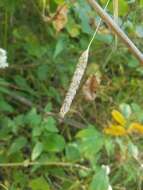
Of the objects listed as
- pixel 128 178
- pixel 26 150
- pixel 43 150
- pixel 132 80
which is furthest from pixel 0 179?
pixel 132 80

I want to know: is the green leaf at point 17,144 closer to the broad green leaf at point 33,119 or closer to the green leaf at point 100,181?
the broad green leaf at point 33,119

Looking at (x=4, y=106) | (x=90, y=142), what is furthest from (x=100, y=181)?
(x=4, y=106)

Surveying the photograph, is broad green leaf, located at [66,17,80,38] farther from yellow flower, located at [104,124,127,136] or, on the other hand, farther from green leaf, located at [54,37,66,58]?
yellow flower, located at [104,124,127,136]

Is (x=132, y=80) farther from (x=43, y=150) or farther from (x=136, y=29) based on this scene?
(x=43, y=150)

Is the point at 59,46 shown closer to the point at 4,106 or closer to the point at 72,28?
the point at 72,28

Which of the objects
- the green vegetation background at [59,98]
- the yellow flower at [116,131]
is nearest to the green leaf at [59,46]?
the green vegetation background at [59,98]

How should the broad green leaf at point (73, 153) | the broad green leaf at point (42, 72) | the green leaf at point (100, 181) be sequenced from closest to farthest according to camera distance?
the green leaf at point (100, 181) < the broad green leaf at point (73, 153) < the broad green leaf at point (42, 72)

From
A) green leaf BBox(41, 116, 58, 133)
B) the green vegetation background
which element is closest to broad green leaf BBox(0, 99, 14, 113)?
the green vegetation background
